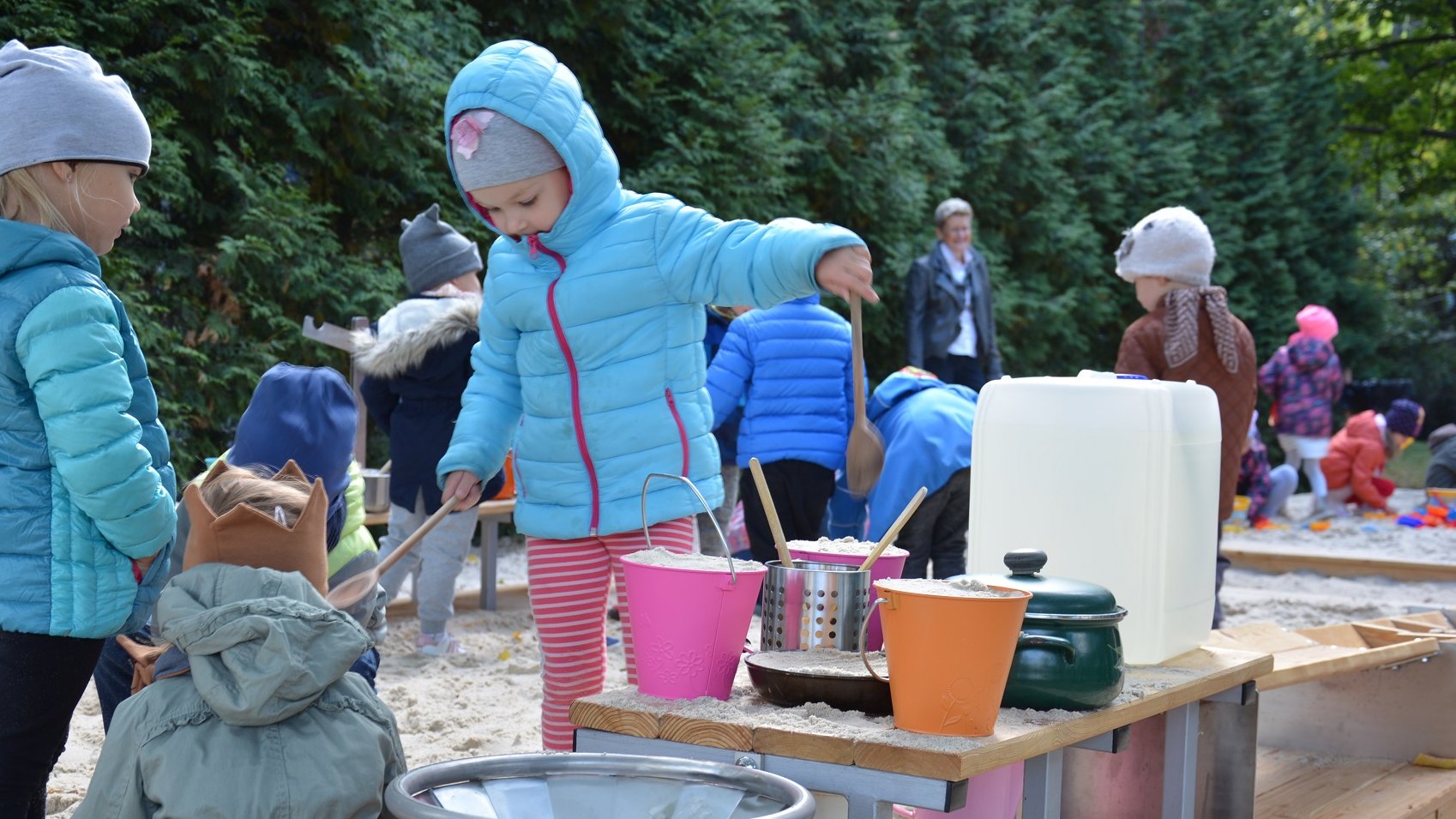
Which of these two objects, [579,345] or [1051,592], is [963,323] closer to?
[579,345]

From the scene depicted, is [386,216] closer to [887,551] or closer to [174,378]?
[174,378]

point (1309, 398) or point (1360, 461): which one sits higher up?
point (1309, 398)

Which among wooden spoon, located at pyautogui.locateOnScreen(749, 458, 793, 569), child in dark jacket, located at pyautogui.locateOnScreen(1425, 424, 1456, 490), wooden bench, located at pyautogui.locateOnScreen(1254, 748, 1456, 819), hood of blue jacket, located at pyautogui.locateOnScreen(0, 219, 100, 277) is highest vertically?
hood of blue jacket, located at pyautogui.locateOnScreen(0, 219, 100, 277)

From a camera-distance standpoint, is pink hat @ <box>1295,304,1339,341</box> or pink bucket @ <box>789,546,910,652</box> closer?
pink bucket @ <box>789,546,910,652</box>

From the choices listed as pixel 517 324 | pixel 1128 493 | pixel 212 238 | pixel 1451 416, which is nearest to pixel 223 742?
pixel 517 324

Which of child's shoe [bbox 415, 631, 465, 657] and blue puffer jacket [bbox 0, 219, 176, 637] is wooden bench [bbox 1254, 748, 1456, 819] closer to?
blue puffer jacket [bbox 0, 219, 176, 637]

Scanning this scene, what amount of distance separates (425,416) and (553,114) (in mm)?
2335

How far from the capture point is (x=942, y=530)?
184 inches

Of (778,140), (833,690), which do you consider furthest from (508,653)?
(778,140)

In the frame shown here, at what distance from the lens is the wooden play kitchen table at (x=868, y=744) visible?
5.14 ft

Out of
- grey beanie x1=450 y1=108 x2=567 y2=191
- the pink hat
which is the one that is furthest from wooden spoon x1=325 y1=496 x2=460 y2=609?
the pink hat

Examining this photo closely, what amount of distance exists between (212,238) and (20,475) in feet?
14.3

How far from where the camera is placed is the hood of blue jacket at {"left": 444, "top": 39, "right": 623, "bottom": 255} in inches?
98.5

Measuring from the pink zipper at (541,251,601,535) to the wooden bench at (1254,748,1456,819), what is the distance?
1499 mm
